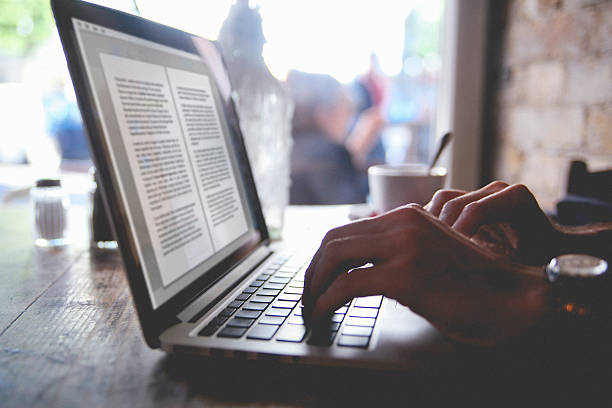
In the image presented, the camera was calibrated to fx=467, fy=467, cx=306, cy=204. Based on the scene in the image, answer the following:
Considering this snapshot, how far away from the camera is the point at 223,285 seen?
52cm

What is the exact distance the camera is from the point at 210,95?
652mm

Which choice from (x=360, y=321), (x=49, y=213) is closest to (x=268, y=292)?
(x=360, y=321)

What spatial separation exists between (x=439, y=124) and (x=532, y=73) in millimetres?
410

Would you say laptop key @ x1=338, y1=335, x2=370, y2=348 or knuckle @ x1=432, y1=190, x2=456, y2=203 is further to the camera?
knuckle @ x1=432, y1=190, x2=456, y2=203

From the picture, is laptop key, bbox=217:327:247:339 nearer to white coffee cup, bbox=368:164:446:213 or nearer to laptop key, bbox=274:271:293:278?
laptop key, bbox=274:271:293:278

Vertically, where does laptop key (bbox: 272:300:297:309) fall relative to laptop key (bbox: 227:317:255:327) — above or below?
below

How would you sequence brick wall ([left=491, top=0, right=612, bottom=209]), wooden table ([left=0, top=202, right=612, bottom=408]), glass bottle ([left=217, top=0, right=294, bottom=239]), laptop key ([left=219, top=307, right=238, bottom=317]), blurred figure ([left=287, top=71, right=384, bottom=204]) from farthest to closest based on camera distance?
blurred figure ([left=287, top=71, right=384, bottom=204]) < brick wall ([left=491, top=0, right=612, bottom=209]) < glass bottle ([left=217, top=0, right=294, bottom=239]) < laptop key ([left=219, top=307, right=238, bottom=317]) < wooden table ([left=0, top=202, right=612, bottom=408])

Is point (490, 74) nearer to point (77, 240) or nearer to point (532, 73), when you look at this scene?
point (532, 73)

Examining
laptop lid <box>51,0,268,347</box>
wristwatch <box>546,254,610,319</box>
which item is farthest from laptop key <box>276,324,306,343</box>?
wristwatch <box>546,254,610,319</box>

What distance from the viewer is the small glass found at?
0.87 m

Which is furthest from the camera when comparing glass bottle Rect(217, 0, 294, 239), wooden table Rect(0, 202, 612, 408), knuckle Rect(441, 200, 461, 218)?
glass bottle Rect(217, 0, 294, 239)

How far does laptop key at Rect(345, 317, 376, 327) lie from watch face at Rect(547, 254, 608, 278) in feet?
0.50

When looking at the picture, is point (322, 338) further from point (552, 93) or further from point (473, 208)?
point (552, 93)

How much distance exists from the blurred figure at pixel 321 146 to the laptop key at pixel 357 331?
150cm
